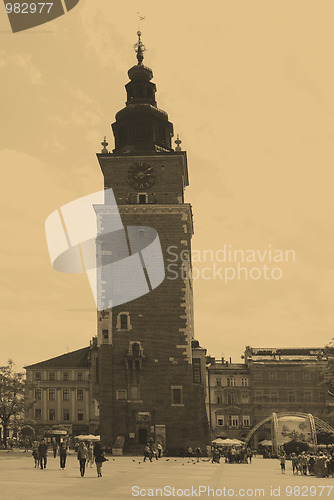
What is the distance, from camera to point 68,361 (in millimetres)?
105938

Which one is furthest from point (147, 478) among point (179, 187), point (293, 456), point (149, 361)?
point (179, 187)

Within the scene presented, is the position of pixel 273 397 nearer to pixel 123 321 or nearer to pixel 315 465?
pixel 123 321

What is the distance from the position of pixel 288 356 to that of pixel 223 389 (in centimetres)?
1188

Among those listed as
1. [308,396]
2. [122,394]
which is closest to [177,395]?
[122,394]

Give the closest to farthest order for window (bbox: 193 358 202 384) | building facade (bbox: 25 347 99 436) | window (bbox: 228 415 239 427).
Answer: window (bbox: 193 358 202 384)
window (bbox: 228 415 239 427)
building facade (bbox: 25 347 99 436)

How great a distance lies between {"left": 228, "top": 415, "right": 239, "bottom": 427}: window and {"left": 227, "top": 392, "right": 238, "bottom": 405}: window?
6.61 feet

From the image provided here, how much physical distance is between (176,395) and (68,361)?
1994 inches

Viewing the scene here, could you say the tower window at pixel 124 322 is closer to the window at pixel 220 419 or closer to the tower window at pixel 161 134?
the tower window at pixel 161 134

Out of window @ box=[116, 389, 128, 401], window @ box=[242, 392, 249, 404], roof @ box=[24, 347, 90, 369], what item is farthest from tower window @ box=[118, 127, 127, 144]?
roof @ box=[24, 347, 90, 369]

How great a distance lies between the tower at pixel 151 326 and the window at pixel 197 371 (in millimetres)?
94

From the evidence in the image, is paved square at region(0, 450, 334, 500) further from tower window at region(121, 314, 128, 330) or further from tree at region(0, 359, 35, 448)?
tree at region(0, 359, 35, 448)

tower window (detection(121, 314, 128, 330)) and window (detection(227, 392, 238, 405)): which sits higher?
tower window (detection(121, 314, 128, 330))

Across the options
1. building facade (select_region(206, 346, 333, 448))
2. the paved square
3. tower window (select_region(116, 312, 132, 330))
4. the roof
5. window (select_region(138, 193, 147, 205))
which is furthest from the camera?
the roof

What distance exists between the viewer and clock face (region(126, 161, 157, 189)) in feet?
212
